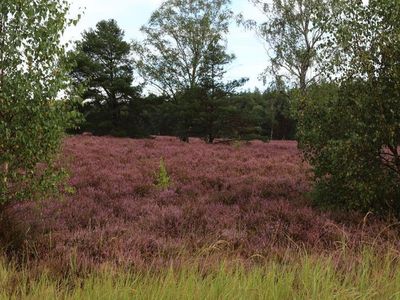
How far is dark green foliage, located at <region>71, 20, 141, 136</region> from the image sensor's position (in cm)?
3180

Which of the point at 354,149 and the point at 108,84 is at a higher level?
the point at 108,84

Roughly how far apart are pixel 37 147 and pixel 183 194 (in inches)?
204

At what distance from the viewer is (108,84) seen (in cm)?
3131

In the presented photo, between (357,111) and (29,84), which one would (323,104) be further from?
(29,84)

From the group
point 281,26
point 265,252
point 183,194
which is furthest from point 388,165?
point 281,26

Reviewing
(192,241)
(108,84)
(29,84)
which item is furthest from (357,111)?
(108,84)

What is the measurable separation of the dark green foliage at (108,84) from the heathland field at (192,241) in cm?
1711

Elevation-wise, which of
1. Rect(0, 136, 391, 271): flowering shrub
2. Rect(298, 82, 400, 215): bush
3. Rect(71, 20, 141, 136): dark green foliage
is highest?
Rect(71, 20, 141, 136): dark green foliage

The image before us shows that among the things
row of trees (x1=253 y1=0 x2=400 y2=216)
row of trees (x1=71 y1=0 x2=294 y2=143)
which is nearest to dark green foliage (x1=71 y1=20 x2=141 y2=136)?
row of trees (x1=71 y1=0 x2=294 y2=143)

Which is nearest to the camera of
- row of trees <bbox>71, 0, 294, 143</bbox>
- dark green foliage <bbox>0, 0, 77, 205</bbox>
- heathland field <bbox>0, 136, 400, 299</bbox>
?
heathland field <bbox>0, 136, 400, 299</bbox>

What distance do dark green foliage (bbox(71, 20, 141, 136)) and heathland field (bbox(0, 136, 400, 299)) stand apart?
17109 mm

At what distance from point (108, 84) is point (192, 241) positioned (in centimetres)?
2616

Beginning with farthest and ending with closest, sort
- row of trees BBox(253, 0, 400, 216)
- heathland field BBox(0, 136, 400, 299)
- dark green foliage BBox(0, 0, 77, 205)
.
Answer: row of trees BBox(253, 0, 400, 216)
dark green foliage BBox(0, 0, 77, 205)
heathland field BBox(0, 136, 400, 299)

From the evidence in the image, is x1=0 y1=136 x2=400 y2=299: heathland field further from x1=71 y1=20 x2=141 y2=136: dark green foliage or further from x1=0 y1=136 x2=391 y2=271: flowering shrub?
x1=71 y1=20 x2=141 y2=136: dark green foliage
